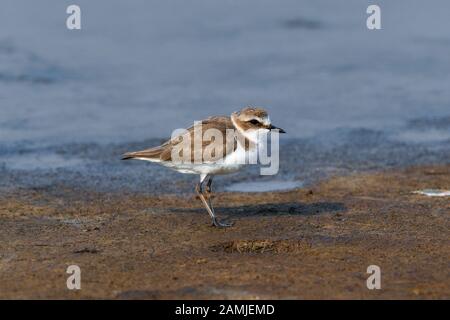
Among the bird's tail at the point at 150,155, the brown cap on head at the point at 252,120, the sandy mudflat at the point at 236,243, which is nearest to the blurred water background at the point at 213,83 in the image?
the sandy mudflat at the point at 236,243

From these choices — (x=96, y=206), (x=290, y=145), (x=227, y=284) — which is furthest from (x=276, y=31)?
(x=227, y=284)

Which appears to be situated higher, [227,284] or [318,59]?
[318,59]

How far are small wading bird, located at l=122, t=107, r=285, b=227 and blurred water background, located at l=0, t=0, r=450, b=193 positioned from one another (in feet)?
5.39

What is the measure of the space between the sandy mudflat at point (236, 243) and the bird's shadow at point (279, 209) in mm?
11

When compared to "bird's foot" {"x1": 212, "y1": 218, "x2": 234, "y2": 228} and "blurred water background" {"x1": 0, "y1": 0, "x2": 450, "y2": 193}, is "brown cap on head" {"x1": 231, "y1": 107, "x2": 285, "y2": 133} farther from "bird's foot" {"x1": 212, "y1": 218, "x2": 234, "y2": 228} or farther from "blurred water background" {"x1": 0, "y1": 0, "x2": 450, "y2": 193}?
"blurred water background" {"x1": 0, "y1": 0, "x2": 450, "y2": 193}

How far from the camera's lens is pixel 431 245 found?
321 inches

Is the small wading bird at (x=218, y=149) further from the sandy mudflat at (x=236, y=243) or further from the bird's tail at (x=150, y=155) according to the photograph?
the sandy mudflat at (x=236, y=243)

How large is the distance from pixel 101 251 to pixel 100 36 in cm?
1064

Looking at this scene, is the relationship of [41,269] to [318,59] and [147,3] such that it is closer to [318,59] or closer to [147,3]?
[318,59]

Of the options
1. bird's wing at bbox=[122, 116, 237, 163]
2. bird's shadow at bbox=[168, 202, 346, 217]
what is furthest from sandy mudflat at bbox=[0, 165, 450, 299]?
bird's wing at bbox=[122, 116, 237, 163]

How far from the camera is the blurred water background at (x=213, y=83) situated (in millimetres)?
12062

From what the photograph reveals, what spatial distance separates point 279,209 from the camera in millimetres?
9578

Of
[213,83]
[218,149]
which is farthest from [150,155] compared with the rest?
[213,83]
